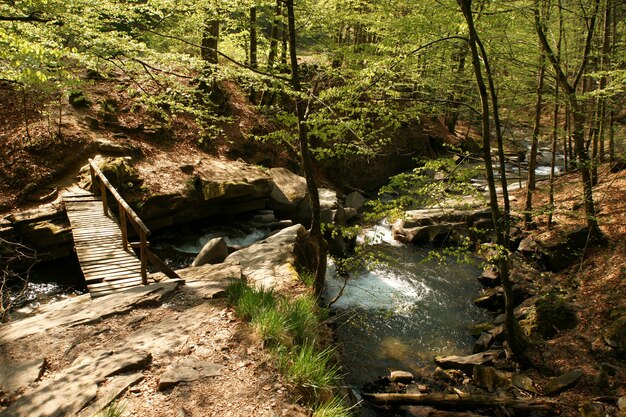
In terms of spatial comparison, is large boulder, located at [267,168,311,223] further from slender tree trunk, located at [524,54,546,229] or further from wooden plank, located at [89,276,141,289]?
slender tree trunk, located at [524,54,546,229]

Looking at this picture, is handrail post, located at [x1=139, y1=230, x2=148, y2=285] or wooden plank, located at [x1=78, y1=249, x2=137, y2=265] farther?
wooden plank, located at [x1=78, y1=249, x2=137, y2=265]

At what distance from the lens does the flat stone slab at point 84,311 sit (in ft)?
17.5

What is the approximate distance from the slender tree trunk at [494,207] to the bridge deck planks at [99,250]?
6690mm

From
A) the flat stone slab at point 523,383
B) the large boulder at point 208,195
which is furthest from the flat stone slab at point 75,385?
the large boulder at point 208,195

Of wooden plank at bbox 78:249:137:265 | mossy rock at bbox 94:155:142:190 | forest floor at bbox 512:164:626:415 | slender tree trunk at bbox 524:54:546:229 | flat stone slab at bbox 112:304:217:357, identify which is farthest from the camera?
mossy rock at bbox 94:155:142:190

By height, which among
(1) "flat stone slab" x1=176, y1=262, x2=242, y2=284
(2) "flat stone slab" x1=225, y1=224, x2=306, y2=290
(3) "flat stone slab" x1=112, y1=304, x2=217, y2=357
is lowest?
(2) "flat stone slab" x1=225, y1=224, x2=306, y2=290

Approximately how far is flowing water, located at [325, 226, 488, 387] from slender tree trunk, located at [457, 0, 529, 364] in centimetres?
106

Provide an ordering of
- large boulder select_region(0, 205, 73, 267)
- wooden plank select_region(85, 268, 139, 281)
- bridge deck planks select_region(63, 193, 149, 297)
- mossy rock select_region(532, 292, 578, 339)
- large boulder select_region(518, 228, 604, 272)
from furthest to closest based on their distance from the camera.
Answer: large boulder select_region(518, 228, 604, 272) → large boulder select_region(0, 205, 73, 267) → mossy rock select_region(532, 292, 578, 339) → wooden plank select_region(85, 268, 139, 281) → bridge deck planks select_region(63, 193, 149, 297)

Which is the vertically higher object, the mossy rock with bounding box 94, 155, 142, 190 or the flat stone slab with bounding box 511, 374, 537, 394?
the mossy rock with bounding box 94, 155, 142, 190

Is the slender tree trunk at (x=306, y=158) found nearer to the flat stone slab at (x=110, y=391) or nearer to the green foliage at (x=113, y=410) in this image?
the flat stone slab at (x=110, y=391)

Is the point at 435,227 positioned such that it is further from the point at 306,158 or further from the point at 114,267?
the point at 114,267

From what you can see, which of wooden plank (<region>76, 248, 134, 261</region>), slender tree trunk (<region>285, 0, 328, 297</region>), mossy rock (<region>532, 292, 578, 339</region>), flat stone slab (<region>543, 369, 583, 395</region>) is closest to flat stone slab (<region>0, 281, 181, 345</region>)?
wooden plank (<region>76, 248, 134, 261</region>)

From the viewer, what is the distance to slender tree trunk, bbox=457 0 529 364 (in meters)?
5.98

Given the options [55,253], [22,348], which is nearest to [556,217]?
[22,348]
